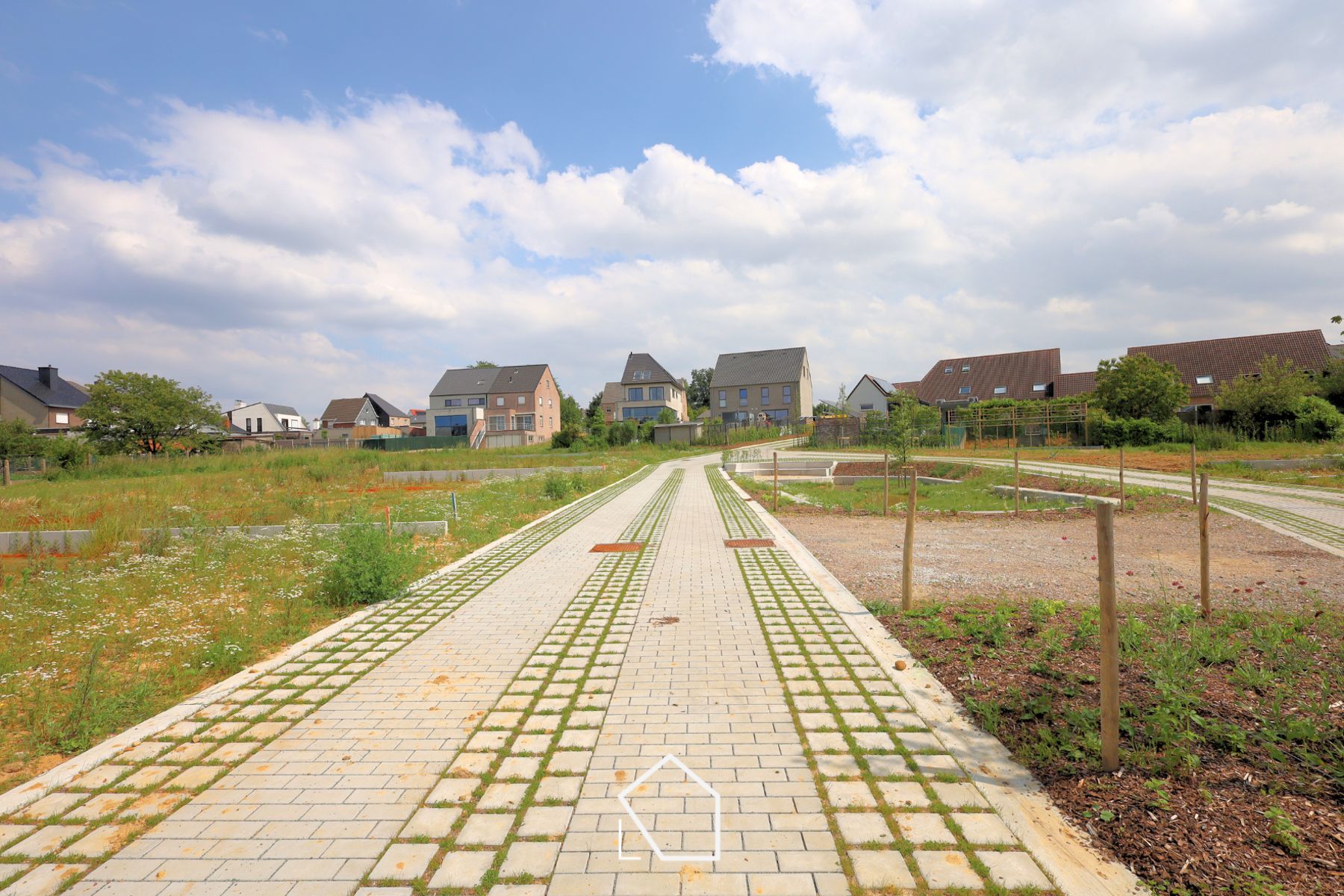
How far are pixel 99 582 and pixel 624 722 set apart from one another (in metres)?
8.07

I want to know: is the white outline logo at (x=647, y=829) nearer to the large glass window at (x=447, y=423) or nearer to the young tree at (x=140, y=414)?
the young tree at (x=140, y=414)

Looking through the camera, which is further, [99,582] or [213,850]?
[99,582]

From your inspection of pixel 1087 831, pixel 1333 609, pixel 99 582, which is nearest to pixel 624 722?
pixel 1087 831

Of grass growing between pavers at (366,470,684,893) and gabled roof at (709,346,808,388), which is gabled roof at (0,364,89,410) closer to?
gabled roof at (709,346,808,388)

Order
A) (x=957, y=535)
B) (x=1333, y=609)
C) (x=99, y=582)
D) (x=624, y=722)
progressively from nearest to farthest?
(x=624, y=722)
(x=1333, y=609)
(x=99, y=582)
(x=957, y=535)

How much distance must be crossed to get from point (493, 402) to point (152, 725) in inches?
2561

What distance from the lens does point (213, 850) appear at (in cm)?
278

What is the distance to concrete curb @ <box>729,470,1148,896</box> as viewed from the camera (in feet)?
8.16

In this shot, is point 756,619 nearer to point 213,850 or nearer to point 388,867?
point 388,867

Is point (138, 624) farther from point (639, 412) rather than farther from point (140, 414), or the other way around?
point (639, 412)

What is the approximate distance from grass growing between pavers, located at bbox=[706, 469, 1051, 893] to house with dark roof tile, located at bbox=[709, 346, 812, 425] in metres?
55.2

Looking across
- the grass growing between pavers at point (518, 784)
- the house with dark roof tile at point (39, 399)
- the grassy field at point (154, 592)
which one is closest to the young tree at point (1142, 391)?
the grassy field at point (154, 592)

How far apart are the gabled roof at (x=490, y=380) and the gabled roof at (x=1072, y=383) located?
163 feet

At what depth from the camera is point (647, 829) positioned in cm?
286
